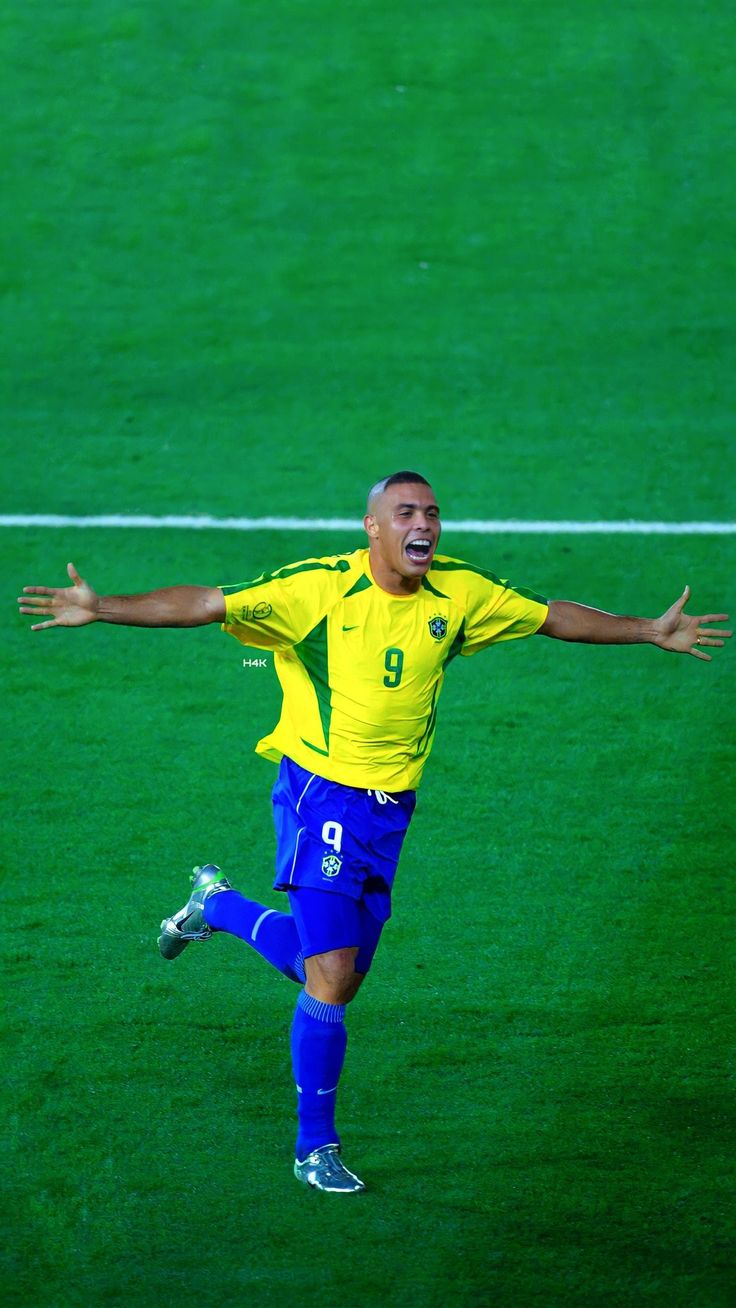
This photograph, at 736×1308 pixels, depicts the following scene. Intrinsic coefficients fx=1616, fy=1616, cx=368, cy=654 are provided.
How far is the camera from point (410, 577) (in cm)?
534

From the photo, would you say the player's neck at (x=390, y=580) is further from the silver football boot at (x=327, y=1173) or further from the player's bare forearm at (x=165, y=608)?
the silver football boot at (x=327, y=1173)

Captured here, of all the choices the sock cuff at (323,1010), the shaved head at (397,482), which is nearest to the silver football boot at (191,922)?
the sock cuff at (323,1010)

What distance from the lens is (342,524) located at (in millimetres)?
8656

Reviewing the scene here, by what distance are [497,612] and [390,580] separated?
16.3 inches

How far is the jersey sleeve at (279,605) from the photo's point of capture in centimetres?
525

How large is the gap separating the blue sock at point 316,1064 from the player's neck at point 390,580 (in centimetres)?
135

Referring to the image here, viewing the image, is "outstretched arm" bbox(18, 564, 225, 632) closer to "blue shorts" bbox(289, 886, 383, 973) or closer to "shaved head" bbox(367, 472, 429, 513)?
"shaved head" bbox(367, 472, 429, 513)

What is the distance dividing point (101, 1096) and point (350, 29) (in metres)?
8.64

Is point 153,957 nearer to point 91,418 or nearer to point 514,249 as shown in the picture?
point 91,418

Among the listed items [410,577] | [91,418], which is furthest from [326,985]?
[91,418]

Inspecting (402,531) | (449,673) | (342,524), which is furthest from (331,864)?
(342,524)

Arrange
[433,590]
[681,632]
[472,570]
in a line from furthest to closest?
1. [681,632]
2. [472,570]
3. [433,590]

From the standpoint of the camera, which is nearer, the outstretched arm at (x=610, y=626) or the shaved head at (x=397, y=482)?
the shaved head at (x=397, y=482)

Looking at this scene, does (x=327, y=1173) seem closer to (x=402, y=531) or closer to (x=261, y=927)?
(x=261, y=927)
